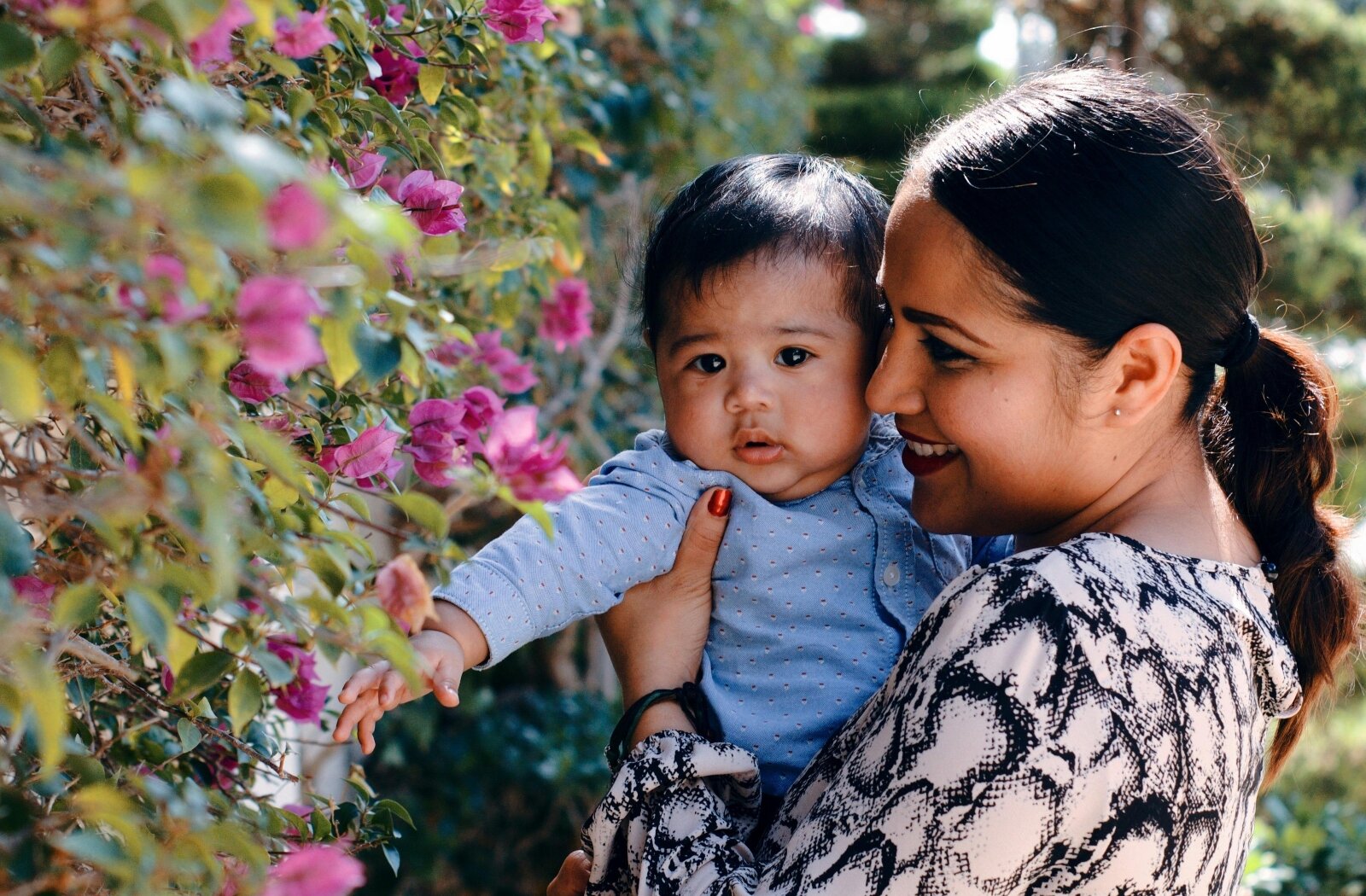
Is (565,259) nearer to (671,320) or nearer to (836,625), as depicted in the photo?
(671,320)

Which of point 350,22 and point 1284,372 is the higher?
point 350,22

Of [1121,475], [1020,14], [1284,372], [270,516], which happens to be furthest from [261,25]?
[1020,14]

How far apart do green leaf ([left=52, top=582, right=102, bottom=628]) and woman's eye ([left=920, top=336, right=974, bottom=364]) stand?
0.89 meters

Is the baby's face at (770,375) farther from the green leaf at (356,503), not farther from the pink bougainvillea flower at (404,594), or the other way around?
the pink bougainvillea flower at (404,594)

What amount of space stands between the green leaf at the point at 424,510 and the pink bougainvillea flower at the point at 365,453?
0.24 m

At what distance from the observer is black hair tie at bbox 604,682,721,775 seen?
1.47 m

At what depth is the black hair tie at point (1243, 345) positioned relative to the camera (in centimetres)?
138

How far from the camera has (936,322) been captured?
51.8 inches

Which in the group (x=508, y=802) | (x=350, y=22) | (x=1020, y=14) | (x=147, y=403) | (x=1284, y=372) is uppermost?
(x=350, y=22)

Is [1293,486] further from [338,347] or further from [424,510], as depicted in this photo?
[338,347]

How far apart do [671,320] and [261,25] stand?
1.10 metres

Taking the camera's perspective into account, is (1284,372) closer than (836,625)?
Yes

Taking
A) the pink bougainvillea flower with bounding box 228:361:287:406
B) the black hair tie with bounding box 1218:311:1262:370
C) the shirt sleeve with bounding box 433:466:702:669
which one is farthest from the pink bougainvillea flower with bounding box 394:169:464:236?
the black hair tie with bounding box 1218:311:1262:370

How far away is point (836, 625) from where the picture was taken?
1.60 m
